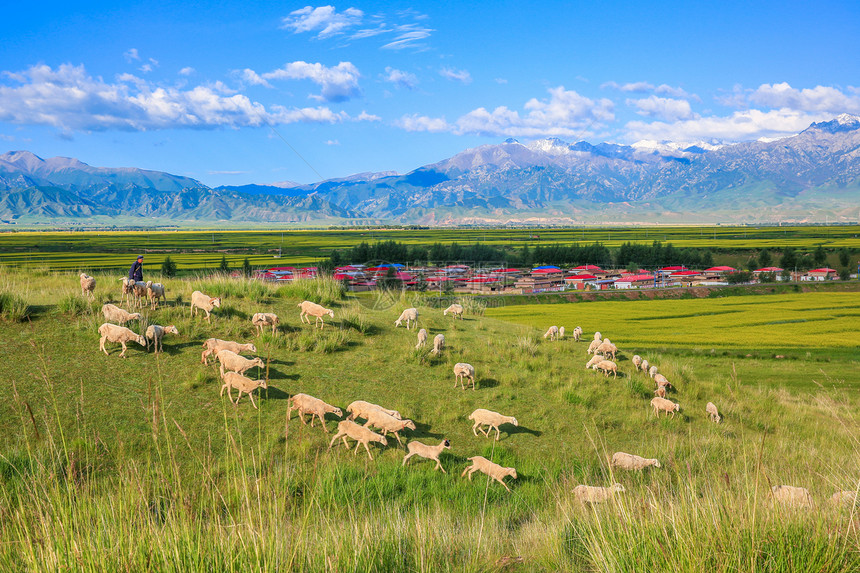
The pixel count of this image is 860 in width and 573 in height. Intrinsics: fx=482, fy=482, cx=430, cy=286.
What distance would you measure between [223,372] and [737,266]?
129m

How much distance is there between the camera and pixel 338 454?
27.3ft

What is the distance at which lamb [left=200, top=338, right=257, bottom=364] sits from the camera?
1010cm

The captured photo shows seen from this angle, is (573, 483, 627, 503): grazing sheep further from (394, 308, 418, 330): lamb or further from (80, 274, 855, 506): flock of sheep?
(394, 308, 418, 330): lamb

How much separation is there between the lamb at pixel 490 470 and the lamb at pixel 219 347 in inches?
210

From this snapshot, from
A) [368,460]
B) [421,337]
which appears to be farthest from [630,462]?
[421,337]

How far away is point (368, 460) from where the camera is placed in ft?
26.8

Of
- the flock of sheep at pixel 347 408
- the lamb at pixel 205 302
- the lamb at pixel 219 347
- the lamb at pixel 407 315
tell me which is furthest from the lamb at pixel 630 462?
the lamb at pixel 205 302

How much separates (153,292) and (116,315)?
67.6 inches

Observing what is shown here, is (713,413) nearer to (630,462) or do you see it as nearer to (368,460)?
(630,462)

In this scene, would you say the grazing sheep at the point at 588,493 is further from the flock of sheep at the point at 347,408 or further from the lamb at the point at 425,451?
the lamb at the point at 425,451

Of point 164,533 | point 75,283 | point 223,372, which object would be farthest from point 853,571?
point 75,283

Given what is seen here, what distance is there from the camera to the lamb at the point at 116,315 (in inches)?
417

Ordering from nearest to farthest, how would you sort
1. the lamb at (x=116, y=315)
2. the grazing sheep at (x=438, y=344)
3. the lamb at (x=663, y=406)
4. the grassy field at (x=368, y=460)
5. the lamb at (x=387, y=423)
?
the grassy field at (x=368, y=460)
the lamb at (x=387, y=423)
the lamb at (x=116, y=315)
the lamb at (x=663, y=406)
the grazing sheep at (x=438, y=344)

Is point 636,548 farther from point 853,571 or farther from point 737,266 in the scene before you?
point 737,266
